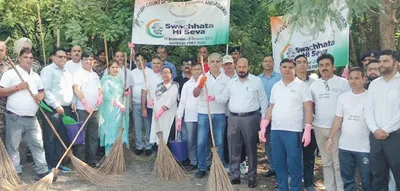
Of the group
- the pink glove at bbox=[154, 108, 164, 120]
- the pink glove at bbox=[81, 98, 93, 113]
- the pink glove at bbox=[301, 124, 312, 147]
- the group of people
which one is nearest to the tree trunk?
the group of people

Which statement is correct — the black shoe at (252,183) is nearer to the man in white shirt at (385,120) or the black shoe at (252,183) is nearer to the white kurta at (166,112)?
the white kurta at (166,112)

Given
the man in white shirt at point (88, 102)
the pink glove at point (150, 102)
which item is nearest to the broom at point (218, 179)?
the pink glove at point (150, 102)

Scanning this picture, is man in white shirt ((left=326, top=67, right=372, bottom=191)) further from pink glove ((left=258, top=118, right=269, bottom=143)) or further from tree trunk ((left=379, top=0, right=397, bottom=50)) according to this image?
tree trunk ((left=379, top=0, right=397, bottom=50))

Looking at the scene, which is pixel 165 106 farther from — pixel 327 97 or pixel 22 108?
pixel 327 97

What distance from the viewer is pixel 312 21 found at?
495 centimetres

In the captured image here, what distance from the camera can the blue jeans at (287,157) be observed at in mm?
5676

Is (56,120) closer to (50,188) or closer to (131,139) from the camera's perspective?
(50,188)

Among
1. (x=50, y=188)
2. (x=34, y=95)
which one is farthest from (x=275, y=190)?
(x=34, y=95)

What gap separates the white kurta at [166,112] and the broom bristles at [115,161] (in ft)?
1.95

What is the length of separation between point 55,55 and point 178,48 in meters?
3.45

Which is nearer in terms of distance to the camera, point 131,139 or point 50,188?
point 50,188

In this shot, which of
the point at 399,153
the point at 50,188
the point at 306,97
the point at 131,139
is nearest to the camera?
the point at 399,153

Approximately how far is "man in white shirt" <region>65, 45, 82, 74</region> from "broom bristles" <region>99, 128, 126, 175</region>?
1.24 m

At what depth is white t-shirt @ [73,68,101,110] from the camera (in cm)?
718
